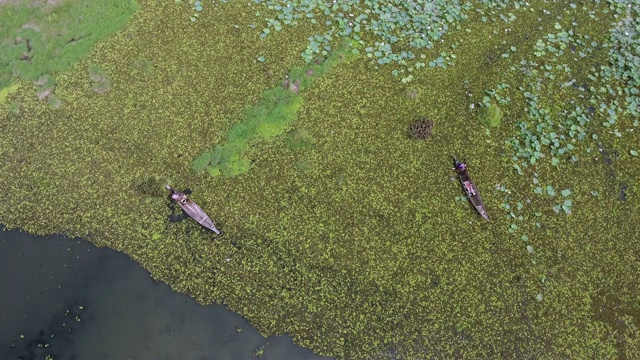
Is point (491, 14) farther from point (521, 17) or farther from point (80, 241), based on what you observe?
point (80, 241)

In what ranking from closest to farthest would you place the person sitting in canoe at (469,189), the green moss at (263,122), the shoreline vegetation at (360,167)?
1. the shoreline vegetation at (360,167)
2. the person sitting in canoe at (469,189)
3. the green moss at (263,122)

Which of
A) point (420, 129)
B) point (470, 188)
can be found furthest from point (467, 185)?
point (420, 129)

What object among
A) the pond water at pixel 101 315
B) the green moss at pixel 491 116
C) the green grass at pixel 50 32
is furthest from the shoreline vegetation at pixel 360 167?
the pond water at pixel 101 315

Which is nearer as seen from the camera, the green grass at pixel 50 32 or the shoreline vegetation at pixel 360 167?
the shoreline vegetation at pixel 360 167

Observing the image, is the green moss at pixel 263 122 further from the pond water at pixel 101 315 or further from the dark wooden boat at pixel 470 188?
the dark wooden boat at pixel 470 188

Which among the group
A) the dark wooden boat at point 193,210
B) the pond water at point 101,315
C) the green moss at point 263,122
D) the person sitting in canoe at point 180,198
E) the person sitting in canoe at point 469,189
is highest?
the green moss at point 263,122
